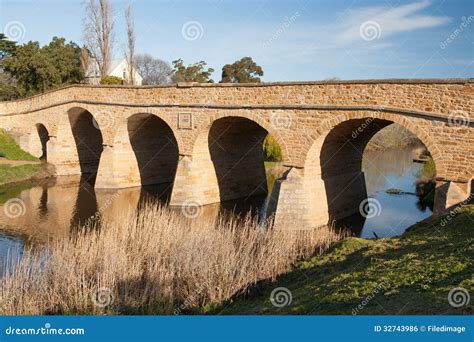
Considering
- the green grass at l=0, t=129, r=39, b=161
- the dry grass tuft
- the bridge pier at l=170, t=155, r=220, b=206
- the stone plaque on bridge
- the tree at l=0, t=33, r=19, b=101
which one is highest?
the tree at l=0, t=33, r=19, b=101

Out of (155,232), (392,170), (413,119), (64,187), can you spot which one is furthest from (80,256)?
(392,170)

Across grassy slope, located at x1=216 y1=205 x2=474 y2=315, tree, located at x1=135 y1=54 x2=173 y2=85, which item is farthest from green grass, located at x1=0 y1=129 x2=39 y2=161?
tree, located at x1=135 y1=54 x2=173 y2=85

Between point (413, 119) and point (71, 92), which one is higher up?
point (71, 92)

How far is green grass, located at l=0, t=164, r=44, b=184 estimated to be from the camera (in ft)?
87.9

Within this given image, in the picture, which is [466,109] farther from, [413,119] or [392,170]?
[392,170]

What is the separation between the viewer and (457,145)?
1356cm

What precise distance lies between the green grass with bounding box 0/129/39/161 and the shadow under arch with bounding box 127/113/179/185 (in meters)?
9.84

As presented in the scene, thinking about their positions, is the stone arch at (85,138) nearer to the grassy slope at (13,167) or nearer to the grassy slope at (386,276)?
the grassy slope at (13,167)

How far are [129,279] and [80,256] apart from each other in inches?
52.2

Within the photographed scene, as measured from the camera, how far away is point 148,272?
10.2 m

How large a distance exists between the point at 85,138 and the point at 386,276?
1027 inches

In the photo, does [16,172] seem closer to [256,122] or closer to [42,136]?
[42,136]

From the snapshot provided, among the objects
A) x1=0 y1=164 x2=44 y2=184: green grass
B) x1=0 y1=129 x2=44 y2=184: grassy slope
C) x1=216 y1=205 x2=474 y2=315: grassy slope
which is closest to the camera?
x1=216 y1=205 x2=474 y2=315: grassy slope

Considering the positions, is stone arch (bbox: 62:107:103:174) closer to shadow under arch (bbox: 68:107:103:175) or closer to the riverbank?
shadow under arch (bbox: 68:107:103:175)
